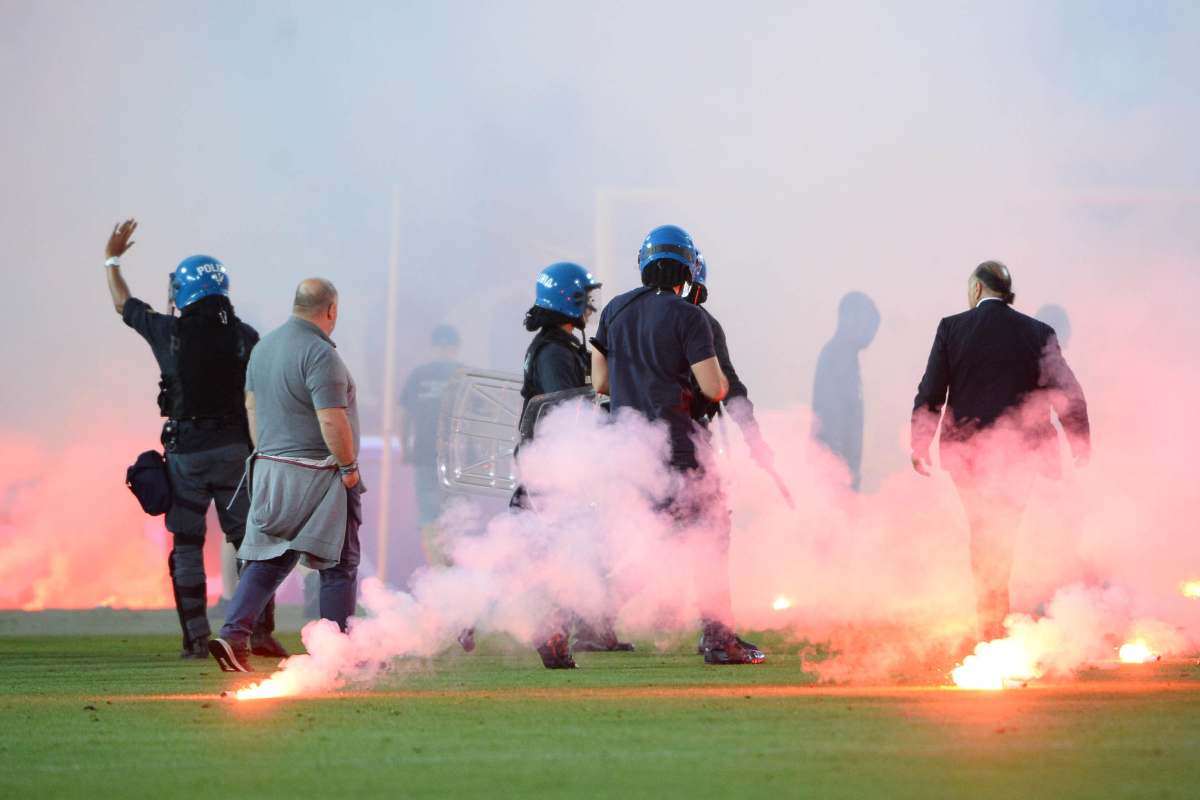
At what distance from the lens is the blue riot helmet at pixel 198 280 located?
25.3 feet

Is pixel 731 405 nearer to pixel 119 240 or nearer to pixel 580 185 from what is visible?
pixel 119 240

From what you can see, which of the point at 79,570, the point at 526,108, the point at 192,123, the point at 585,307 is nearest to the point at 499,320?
the point at 526,108

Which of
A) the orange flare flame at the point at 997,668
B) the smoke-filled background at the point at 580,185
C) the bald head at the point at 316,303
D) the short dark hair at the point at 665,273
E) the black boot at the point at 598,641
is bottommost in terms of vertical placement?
the orange flare flame at the point at 997,668

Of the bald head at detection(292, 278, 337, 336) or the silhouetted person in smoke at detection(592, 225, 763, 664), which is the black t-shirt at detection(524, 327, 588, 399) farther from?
the bald head at detection(292, 278, 337, 336)

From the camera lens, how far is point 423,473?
35.9 ft

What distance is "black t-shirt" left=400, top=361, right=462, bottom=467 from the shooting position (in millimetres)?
11016

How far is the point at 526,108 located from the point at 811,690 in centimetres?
637

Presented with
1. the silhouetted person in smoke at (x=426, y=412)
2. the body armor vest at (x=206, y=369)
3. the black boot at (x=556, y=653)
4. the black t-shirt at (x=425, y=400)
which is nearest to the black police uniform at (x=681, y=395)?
the black boot at (x=556, y=653)

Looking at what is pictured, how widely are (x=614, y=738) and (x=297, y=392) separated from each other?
2531 millimetres

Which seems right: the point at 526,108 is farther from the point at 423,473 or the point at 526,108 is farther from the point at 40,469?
the point at 40,469

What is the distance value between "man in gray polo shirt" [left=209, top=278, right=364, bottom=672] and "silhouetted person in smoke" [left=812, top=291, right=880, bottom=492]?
470cm

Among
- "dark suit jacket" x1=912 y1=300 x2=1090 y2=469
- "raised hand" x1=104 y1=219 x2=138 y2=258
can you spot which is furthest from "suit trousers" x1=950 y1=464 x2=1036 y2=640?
"raised hand" x1=104 y1=219 x2=138 y2=258

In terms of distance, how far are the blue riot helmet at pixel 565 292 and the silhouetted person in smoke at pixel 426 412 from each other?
3903mm

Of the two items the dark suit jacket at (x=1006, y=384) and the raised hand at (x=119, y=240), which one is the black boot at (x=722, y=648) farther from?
the raised hand at (x=119, y=240)
